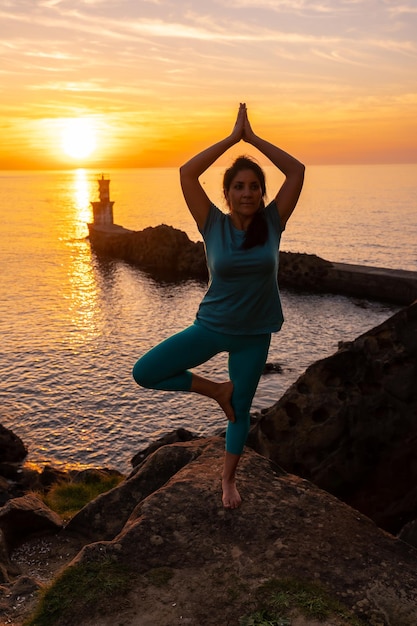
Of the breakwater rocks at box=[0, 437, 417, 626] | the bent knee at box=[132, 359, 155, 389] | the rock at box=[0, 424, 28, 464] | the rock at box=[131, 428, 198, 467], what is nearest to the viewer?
the breakwater rocks at box=[0, 437, 417, 626]

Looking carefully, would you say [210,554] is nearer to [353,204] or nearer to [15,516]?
[15,516]

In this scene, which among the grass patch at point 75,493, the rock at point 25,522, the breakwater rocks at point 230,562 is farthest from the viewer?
the grass patch at point 75,493

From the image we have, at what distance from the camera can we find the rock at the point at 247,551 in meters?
3.94

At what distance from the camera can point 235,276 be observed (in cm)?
438

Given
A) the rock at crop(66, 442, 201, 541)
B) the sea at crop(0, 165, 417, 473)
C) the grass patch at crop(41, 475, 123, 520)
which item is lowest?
the sea at crop(0, 165, 417, 473)

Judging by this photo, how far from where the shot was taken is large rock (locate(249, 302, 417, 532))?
7.05 m

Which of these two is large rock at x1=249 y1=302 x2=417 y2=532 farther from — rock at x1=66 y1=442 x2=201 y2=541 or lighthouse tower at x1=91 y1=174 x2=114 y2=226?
lighthouse tower at x1=91 y1=174 x2=114 y2=226

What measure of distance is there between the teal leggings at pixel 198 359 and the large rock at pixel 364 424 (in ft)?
9.34

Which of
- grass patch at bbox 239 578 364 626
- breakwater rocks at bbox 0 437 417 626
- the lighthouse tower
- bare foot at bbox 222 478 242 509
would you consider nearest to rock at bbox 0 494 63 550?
breakwater rocks at bbox 0 437 417 626

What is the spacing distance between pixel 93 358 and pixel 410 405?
21797 mm

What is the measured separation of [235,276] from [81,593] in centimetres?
257

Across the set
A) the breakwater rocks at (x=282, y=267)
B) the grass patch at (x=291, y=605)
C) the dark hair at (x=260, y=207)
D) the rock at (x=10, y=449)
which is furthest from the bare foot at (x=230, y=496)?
the breakwater rocks at (x=282, y=267)

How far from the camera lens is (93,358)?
89.4 feet

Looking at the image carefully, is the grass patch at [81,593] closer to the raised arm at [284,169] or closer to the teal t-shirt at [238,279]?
the teal t-shirt at [238,279]
